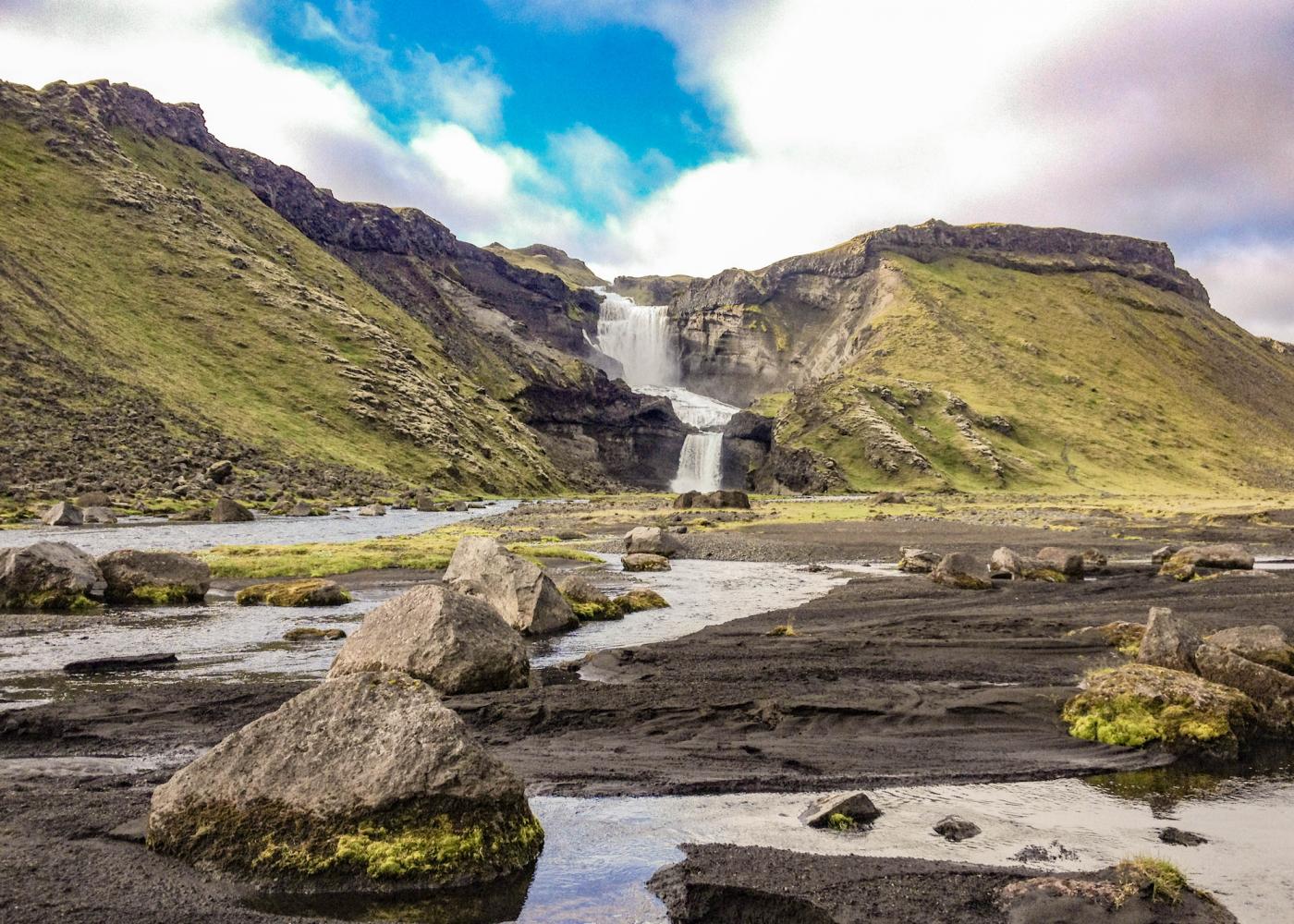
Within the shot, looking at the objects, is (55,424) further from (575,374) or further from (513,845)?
(575,374)

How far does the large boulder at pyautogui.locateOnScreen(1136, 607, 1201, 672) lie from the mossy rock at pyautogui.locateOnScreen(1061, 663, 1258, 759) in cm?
119

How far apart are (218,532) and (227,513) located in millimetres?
9131

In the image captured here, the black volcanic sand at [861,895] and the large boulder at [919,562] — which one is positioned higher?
the large boulder at [919,562]

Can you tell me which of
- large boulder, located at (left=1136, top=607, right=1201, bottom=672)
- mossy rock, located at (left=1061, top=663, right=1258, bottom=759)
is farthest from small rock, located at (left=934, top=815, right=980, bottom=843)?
large boulder, located at (left=1136, top=607, right=1201, bottom=672)

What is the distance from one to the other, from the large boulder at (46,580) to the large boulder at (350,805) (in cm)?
1968

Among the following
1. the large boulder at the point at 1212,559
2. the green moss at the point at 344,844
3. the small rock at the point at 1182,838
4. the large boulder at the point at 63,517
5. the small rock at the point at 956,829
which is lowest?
the large boulder at the point at 63,517

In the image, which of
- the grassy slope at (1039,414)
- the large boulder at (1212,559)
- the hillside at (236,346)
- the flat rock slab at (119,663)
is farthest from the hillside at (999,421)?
the flat rock slab at (119,663)

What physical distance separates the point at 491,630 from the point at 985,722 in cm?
819

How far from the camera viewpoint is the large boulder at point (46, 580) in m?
Result: 23.1

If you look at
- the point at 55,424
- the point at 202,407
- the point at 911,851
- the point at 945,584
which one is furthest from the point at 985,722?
the point at 202,407

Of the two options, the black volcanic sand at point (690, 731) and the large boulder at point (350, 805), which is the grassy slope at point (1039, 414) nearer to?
the black volcanic sand at point (690, 731)

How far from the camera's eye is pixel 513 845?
755 cm

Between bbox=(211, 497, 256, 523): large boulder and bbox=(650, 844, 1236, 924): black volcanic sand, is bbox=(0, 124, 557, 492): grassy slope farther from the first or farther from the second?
bbox=(650, 844, 1236, 924): black volcanic sand

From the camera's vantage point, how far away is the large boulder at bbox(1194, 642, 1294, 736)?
39.8 ft
